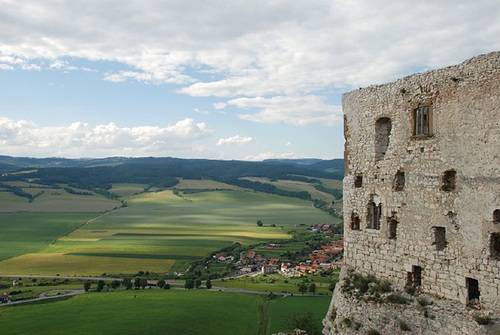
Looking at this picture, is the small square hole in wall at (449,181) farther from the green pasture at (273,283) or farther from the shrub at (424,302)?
the green pasture at (273,283)

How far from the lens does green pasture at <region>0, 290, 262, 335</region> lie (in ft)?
170

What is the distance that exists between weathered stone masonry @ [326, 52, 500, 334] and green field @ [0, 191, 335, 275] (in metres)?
75.8

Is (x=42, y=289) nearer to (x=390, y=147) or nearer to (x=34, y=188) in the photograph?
(x=390, y=147)

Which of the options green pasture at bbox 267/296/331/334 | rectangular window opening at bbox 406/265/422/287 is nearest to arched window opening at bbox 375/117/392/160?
rectangular window opening at bbox 406/265/422/287

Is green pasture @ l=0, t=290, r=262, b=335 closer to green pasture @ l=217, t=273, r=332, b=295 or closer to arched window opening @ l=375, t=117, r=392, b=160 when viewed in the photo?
green pasture @ l=217, t=273, r=332, b=295

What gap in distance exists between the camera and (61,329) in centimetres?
5231

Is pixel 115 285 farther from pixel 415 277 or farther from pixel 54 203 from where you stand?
pixel 54 203

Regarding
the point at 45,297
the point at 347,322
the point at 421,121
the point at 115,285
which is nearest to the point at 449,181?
the point at 421,121

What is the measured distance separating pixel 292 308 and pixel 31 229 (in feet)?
297

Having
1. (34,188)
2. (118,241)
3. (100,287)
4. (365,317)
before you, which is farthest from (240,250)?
(34,188)

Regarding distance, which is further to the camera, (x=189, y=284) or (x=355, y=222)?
(x=189, y=284)

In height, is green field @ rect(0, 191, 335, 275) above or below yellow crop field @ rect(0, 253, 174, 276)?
above

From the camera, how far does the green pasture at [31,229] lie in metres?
105

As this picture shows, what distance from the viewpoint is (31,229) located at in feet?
412
